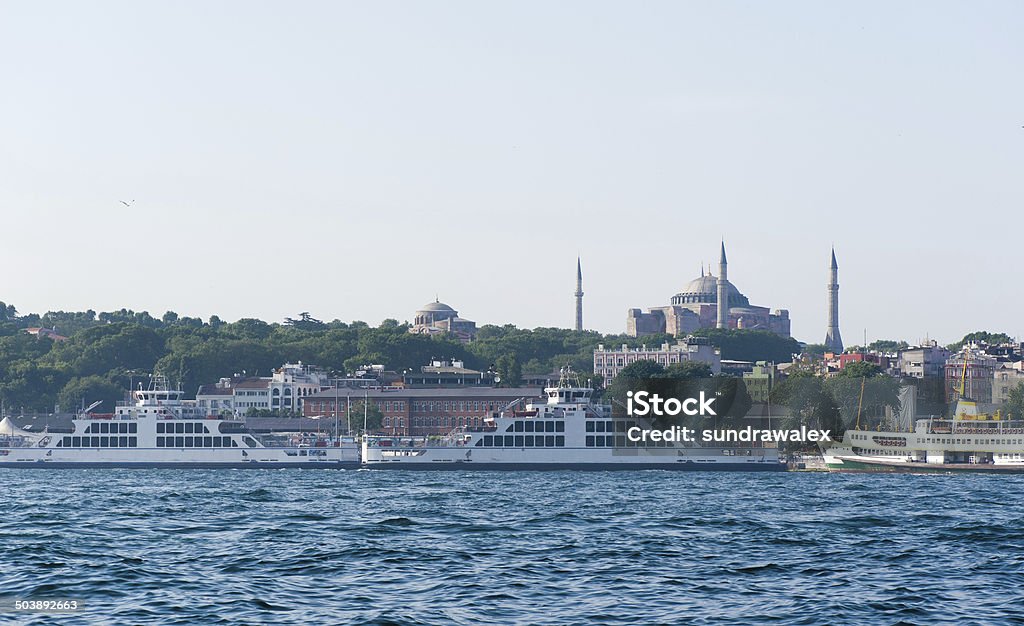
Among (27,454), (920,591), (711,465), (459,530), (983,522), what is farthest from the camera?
(27,454)

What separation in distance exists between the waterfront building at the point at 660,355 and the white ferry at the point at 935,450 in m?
88.6

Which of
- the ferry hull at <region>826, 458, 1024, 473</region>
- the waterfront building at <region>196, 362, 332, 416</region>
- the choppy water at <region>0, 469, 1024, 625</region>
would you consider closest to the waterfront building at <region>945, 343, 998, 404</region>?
the waterfront building at <region>196, 362, 332, 416</region>

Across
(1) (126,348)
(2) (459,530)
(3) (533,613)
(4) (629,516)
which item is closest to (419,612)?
(3) (533,613)

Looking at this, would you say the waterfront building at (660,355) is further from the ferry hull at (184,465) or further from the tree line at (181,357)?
the ferry hull at (184,465)

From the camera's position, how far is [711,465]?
273ft

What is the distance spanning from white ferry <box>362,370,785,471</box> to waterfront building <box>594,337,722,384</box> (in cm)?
9354

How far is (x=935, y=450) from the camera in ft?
281

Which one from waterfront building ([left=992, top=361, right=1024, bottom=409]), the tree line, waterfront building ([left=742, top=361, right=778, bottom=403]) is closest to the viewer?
waterfront building ([left=742, top=361, right=778, bottom=403])

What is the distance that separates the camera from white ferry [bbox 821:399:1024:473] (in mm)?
83875

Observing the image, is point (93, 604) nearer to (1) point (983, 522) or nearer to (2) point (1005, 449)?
(1) point (983, 522)

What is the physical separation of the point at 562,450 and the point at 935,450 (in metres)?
19.9

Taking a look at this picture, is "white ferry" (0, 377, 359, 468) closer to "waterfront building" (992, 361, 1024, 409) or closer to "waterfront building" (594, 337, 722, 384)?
"waterfront building" (594, 337, 722, 384)

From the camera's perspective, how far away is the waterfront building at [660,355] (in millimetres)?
181500

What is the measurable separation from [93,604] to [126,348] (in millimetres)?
142898
